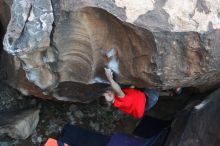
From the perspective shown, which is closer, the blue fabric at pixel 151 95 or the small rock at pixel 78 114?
the blue fabric at pixel 151 95

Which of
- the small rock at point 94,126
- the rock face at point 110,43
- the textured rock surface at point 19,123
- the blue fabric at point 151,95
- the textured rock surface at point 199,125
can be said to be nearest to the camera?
the rock face at point 110,43

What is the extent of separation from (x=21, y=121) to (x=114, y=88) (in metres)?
0.57

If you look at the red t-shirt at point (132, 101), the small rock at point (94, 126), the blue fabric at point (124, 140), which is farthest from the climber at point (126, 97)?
the small rock at point (94, 126)

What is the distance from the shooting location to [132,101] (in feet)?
6.16

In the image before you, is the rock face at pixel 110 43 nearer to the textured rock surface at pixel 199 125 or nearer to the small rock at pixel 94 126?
the textured rock surface at pixel 199 125

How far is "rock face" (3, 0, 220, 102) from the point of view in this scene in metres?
1.57

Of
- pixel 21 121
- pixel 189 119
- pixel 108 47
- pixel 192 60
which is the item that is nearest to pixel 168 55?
pixel 192 60

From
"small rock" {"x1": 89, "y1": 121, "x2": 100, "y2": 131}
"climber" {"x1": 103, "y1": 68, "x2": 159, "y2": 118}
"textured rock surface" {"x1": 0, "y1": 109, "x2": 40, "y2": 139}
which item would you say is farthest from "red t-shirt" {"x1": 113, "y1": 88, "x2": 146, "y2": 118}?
"textured rock surface" {"x1": 0, "y1": 109, "x2": 40, "y2": 139}

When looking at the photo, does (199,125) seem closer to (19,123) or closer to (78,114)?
(78,114)

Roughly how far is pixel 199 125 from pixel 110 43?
502mm

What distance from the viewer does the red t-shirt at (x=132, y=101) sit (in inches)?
73.3

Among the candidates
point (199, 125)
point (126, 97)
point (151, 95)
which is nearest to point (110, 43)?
point (126, 97)

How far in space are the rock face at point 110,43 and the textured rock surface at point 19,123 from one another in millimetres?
341

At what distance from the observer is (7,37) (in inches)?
→ 61.1
